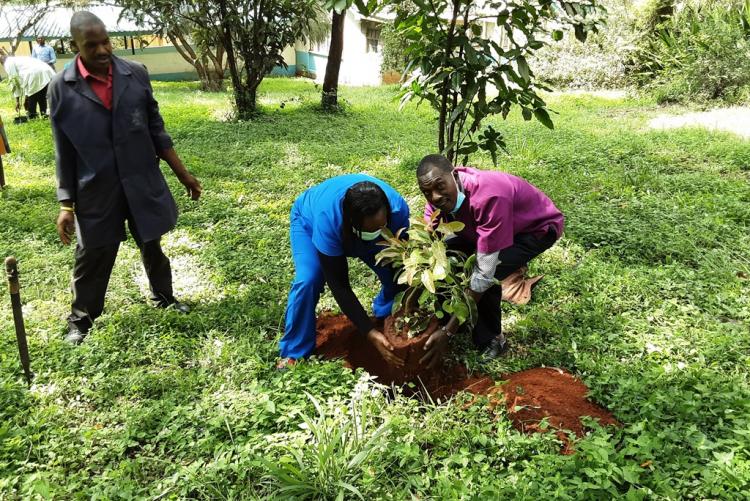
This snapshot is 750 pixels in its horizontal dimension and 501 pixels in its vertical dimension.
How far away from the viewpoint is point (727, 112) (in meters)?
9.68

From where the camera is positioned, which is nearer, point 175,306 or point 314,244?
point 314,244

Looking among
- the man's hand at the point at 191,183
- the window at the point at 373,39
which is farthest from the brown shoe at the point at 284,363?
the window at the point at 373,39

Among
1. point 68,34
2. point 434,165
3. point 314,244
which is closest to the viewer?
point 434,165

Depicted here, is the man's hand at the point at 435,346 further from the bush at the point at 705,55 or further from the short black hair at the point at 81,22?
the bush at the point at 705,55

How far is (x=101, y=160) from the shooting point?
10.1 ft

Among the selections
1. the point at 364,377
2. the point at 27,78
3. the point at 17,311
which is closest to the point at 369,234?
the point at 364,377

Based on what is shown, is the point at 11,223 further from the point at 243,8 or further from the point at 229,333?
the point at 243,8

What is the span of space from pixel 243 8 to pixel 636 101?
8.46 meters

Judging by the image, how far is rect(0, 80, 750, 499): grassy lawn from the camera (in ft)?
7.11

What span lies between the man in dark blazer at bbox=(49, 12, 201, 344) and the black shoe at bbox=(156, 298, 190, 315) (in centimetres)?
40

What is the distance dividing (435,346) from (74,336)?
7.23ft

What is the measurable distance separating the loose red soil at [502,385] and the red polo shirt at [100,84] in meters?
1.85

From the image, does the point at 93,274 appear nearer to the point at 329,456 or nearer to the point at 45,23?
the point at 329,456

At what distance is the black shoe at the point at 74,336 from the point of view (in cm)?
328
